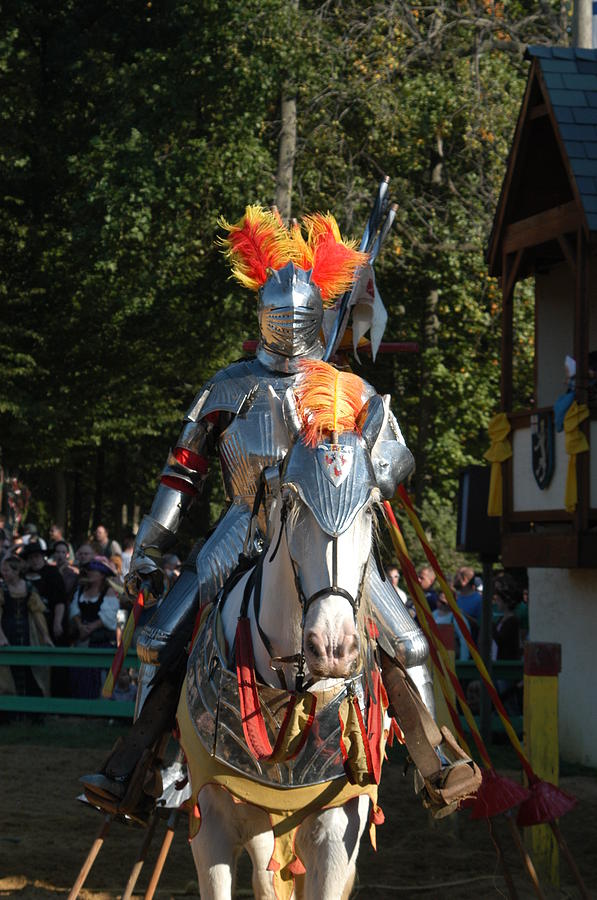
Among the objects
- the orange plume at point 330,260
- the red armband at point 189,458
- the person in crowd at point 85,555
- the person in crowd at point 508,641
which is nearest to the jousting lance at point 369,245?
the orange plume at point 330,260

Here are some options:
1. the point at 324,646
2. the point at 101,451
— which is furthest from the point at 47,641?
the point at 101,451

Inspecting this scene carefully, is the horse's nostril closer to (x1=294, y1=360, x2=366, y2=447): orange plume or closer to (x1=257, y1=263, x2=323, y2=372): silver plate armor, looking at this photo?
(x1=294, y1=360, x2=366, y2=447): orange plume

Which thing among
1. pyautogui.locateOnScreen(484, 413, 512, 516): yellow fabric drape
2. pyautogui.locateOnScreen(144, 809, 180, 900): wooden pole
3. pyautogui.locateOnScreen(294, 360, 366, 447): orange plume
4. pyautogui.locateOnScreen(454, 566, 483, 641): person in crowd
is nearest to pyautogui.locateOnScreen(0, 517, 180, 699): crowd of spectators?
pyautogui.locateOnScreen(454, 566, 483, 641): person in crowd

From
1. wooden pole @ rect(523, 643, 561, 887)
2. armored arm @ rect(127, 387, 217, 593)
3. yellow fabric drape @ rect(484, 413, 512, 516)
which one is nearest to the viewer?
armored arm @ rect(127, 387, 217, 593)

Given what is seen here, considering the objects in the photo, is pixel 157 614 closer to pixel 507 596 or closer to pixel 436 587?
pixel 507 596

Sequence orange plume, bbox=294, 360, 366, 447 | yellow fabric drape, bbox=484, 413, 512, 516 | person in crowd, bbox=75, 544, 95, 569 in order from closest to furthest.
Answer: orange plume, bbox=294, 360, 366, 447, yellow fabric drape, bbox=484, 413, 512, 516, person in crowd, bbox=75, 544, 95, 569

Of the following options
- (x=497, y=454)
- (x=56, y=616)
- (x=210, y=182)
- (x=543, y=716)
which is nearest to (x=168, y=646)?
(x=543, y=716)

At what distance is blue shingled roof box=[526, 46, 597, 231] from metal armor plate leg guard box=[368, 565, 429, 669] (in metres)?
7.16

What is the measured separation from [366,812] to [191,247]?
19.7 m

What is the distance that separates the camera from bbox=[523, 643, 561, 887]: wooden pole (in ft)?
24.5

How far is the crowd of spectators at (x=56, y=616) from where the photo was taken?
1262 cm

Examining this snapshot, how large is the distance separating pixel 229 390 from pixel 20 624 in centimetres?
779

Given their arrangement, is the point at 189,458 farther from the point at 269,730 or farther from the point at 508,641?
the point at 508,641

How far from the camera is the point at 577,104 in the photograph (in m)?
12.8
